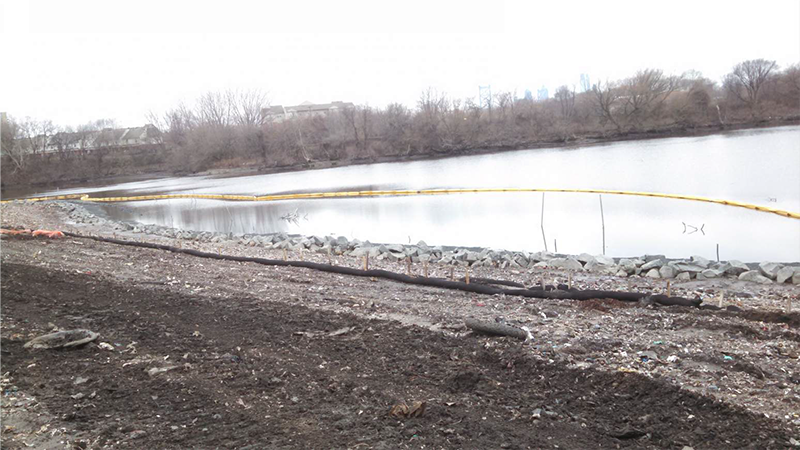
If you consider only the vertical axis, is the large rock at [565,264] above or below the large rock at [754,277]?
above

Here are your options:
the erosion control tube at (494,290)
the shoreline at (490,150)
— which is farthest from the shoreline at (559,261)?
the shoreline at (490,150)

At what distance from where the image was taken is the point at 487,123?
218ft

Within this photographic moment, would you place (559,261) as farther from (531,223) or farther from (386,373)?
(386,373)

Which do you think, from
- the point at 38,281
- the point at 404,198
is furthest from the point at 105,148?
the point at 38,281

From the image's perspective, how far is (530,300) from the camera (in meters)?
7.04

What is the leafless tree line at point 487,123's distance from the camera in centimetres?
5991

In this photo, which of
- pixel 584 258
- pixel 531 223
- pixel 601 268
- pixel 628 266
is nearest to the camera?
pixel 628 266

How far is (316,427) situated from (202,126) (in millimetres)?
80131

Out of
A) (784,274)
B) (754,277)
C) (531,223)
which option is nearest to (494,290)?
(754,277)

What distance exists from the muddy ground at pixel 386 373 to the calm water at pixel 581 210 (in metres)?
7.77

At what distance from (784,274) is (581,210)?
1063 cm

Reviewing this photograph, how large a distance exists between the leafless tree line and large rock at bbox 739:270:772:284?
52104mm

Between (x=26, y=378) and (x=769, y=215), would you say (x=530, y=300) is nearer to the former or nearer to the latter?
(x=26, y=378)

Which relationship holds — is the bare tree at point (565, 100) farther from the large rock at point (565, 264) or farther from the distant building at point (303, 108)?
the large rock at point (565, 264)
